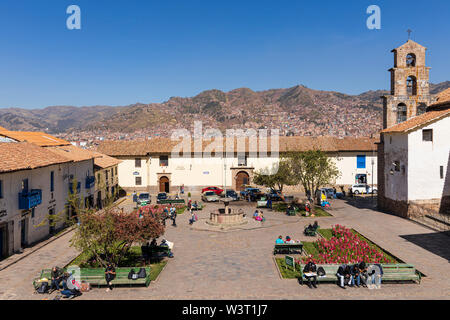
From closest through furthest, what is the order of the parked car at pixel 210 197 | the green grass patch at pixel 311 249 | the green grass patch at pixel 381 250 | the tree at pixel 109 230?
1. the tree at pixel 109 230
2. the green grass patch at pixel 381 250
3. the green grass patch at pixel 311 249
4. the parked car at pixel 210 197

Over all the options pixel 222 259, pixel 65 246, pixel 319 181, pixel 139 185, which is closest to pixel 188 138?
pixel 139 185

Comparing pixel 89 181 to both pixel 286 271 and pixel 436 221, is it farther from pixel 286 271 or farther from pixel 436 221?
pixel 436 221

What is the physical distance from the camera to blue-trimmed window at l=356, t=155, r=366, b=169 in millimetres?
47438

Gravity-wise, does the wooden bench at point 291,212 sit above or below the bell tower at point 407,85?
below

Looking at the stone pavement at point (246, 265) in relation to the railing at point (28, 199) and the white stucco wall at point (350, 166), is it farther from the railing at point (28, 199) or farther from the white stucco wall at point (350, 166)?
the white stucco wall at point (350, 166)

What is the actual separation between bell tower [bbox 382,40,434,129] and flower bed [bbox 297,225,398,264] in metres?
16.7

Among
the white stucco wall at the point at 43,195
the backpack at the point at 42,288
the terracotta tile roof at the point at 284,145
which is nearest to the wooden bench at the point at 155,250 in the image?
the white stucco wall at the point at 43,195

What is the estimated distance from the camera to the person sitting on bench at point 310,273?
14.0 metres

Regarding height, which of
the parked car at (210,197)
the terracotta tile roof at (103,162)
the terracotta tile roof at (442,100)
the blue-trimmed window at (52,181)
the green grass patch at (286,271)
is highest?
the terracotta tile roof at (442,100)

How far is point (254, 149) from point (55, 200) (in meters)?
27.6

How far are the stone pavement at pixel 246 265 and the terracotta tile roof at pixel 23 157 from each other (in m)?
4.94

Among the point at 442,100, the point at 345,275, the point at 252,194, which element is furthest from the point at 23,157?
the point at 442,100

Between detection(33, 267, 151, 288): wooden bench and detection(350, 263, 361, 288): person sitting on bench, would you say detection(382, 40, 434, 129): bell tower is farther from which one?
detection(33, 267, 151, 288): wooden bench

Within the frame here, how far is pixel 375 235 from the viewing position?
73.6 feet
